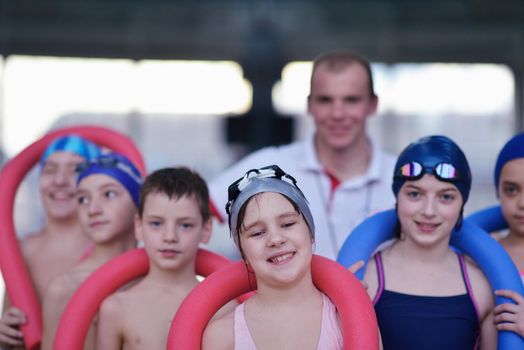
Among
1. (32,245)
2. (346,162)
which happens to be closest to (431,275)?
(346,162)

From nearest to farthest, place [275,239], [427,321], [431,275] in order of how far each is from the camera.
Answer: [275,239], [427,321], [431,275]

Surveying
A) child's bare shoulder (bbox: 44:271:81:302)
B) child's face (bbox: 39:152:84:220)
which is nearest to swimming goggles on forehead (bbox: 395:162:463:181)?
child's bare shoulder (bbox: 44:271:81:302)

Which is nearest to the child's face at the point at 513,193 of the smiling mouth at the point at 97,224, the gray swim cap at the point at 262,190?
the gray swim cap at the point at 262,190

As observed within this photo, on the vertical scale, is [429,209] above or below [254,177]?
below

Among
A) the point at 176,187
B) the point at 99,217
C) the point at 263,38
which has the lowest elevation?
the point at 99,217

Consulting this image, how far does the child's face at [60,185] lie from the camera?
162 inches

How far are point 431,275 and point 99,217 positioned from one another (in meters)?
1.49

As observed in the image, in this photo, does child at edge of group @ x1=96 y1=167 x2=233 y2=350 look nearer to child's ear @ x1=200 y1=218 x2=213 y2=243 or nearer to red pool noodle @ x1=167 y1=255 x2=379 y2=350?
child's ear @ x1=200 y1=218 x2=213 y2=243

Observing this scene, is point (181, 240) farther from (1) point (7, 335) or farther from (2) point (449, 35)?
(2) point (449, 35)

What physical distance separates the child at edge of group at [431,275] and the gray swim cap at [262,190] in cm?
51

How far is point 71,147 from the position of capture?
4.18 meters

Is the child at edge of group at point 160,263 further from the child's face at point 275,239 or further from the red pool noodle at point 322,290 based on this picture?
the child's face at point 275,239

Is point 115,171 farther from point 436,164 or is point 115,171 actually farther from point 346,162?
Answer: point 436,164

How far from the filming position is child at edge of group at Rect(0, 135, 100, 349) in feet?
13.4
